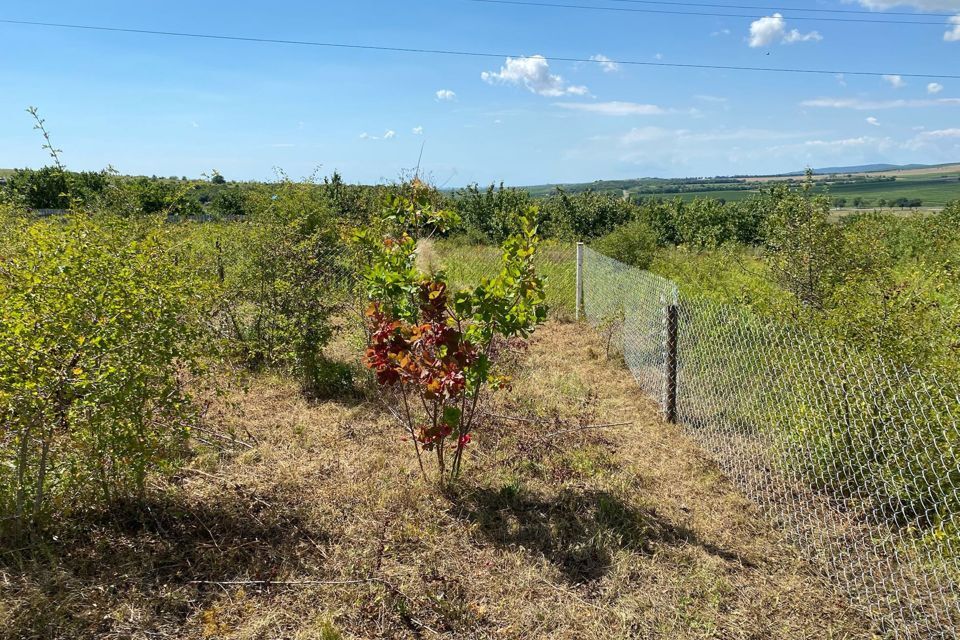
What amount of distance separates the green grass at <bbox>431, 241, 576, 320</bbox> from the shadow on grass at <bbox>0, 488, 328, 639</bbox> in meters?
5.97

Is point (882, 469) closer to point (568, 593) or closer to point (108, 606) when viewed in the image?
point (568, 593)

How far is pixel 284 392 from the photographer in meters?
5.40

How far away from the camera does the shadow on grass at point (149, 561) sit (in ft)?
7.97

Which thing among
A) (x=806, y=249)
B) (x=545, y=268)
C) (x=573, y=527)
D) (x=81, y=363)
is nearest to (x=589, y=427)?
(x=573, y=527)

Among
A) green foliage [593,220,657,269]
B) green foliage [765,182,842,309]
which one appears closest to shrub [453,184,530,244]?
green foliage [593,220,657,269]

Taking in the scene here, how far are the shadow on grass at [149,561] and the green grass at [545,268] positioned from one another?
5.97 meters

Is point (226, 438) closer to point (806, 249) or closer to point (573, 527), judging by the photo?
point (573, 527)

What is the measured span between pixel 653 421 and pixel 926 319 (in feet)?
7.24

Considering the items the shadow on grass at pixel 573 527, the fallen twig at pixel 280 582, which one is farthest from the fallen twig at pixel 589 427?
the fallen twig at pixel 280 582

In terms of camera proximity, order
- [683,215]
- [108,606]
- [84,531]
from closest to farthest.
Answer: [108,606] < [84,531] < [683,215]

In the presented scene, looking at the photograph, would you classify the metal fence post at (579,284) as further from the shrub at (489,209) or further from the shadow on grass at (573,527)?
the shrub at (489,209)

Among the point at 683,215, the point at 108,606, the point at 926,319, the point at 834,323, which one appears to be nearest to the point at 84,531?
the point at 108,606

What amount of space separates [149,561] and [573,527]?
234 cm

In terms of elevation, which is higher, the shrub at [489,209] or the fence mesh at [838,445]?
the shrub at [489,209]
